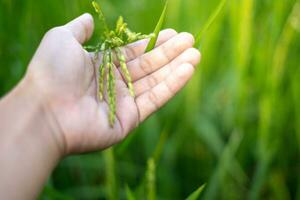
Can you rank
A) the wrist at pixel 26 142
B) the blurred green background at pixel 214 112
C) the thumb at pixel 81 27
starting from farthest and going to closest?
1. the blurred green background at pixel 214 112
2. the thumb at pixel 81 27
3. the wrist at pixel 26 142

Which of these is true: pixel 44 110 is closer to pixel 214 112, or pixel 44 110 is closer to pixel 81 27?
pixel 81 27

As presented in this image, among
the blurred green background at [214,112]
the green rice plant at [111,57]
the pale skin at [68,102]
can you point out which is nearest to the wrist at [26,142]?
the pale skin at [68,102]

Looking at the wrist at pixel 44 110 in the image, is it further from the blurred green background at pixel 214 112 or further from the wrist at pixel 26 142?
the blurred green background at pixel 214 112

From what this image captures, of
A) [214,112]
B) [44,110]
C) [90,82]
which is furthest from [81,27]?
[214,112]

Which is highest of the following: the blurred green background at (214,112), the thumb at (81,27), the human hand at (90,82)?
the thumb at (81,27)

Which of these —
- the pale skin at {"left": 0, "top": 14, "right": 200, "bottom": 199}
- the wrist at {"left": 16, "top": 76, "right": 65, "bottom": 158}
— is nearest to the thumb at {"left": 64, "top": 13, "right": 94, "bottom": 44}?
the pale skin at {"left": 0, "top": 14, "right": 200, "bottom": 199}

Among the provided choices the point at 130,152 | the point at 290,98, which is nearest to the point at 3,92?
the point at 130,152

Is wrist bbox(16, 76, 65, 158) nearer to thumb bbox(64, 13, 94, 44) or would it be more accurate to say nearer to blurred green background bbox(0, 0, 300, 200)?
thumb bbox(64, 13, 94, 44)
